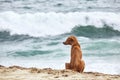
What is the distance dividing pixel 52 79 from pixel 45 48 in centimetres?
910

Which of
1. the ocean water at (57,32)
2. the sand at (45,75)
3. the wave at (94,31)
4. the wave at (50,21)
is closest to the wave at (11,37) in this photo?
the ocean water at (57,32)

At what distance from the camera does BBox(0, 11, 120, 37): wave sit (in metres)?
23.3

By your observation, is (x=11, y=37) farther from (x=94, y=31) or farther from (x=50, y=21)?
(x=50, y=21)

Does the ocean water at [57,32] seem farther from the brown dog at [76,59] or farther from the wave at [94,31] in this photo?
the brown dog at [76,59]

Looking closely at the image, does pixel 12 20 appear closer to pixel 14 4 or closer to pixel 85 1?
pixel 14 4

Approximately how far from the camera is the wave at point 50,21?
918 inches

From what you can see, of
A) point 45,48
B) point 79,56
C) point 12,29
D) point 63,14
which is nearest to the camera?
point 79,56

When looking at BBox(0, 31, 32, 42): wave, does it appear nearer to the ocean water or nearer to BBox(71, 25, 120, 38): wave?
the ocean water

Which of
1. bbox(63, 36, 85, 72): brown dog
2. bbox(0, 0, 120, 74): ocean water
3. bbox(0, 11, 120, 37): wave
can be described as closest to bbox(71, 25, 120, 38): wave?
bbox(0, 0, 120, 74): ocean water

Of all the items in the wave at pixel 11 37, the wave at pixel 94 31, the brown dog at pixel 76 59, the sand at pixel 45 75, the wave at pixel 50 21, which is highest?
the wave at pixel 50 21

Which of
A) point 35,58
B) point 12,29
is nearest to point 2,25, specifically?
point 12,29

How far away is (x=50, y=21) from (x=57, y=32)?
3161mm

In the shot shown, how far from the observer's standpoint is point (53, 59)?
15328 mm

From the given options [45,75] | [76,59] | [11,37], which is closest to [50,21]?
[11,37]
